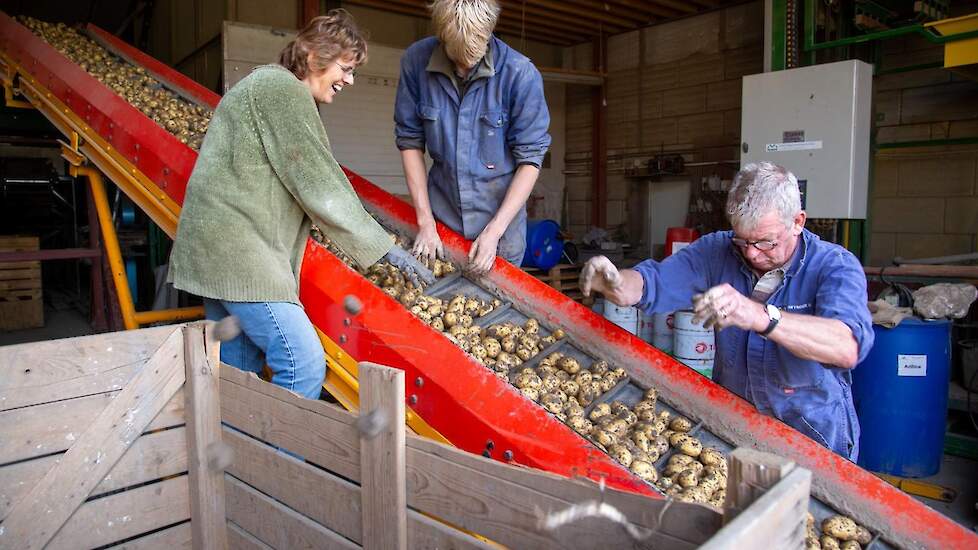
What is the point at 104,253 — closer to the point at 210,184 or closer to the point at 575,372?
the point at 210,184

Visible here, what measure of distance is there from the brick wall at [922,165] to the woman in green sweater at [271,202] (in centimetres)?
551

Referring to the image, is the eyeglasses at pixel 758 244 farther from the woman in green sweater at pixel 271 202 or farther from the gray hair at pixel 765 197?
the woman in green sweater at pixel 271 202

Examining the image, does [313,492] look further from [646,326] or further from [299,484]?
[646,326]

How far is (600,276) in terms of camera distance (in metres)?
2.42

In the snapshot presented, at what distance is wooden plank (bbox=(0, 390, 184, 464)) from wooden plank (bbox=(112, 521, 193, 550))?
1.06 feet

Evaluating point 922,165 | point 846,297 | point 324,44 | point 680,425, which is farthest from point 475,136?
point 922,165

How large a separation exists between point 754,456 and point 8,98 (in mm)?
4912

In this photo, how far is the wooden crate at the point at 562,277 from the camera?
717cm

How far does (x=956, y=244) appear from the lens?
604 cm

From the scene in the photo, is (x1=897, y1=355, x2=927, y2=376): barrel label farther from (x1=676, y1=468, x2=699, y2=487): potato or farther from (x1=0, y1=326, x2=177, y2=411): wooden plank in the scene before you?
(x1=0, y1=326, x2=177, y2=411): wooden plank

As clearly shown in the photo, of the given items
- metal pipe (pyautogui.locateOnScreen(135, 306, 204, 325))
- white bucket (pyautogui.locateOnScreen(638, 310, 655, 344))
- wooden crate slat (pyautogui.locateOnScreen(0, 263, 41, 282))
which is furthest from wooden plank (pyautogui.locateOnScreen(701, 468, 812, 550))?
wooden crate slat (pyautogui.locateOnScreen(0, 263, 41, 282))

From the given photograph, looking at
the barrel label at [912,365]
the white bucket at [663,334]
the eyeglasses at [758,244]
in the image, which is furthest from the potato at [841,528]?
the white bucket at [663,334]

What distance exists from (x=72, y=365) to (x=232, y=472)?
0.49 metres

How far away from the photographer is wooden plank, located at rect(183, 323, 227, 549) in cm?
185
